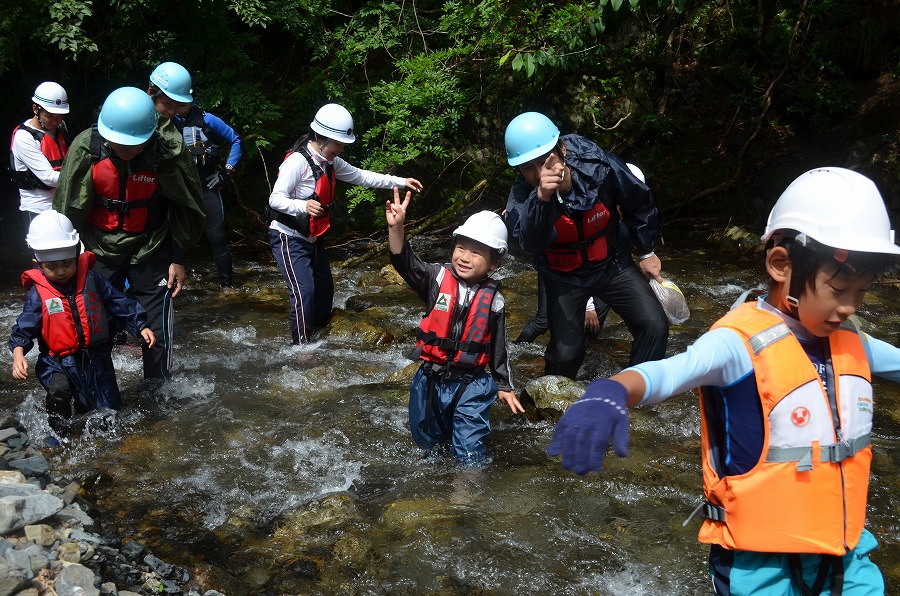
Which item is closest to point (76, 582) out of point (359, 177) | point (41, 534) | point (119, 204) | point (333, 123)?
point (41, 534)

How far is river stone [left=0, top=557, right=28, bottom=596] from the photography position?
287 centimetres

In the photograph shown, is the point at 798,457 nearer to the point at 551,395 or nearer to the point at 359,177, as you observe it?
the point at 551,395

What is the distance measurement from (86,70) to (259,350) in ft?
19.0

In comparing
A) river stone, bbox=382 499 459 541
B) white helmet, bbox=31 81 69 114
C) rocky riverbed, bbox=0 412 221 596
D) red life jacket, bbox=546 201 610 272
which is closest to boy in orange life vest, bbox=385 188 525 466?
river stone, bbox=382 499 459 541

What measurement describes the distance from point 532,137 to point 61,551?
10.3ft

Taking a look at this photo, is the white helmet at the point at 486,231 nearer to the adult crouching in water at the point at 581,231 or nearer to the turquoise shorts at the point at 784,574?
the adult crouching in water at the point at 581,231

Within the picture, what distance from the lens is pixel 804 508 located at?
2244 mm

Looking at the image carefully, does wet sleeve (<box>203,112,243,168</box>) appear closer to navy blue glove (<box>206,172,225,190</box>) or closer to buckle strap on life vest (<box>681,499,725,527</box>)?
navy blue glove (<box>206,172,225,190</box>)

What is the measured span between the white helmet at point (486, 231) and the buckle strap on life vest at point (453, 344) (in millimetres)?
540

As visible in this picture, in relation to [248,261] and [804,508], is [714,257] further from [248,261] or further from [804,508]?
[804,508]

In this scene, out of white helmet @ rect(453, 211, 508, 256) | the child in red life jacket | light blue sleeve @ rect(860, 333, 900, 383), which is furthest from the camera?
the child in red life jacket

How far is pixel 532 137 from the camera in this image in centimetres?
472

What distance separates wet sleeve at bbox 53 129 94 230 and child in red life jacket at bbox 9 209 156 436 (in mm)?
205

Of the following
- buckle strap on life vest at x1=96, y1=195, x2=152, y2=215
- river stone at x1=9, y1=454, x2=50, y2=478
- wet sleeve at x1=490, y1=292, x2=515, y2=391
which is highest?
buckle strap on life vest at x1=96, y1=195, x2=152, y2=215
